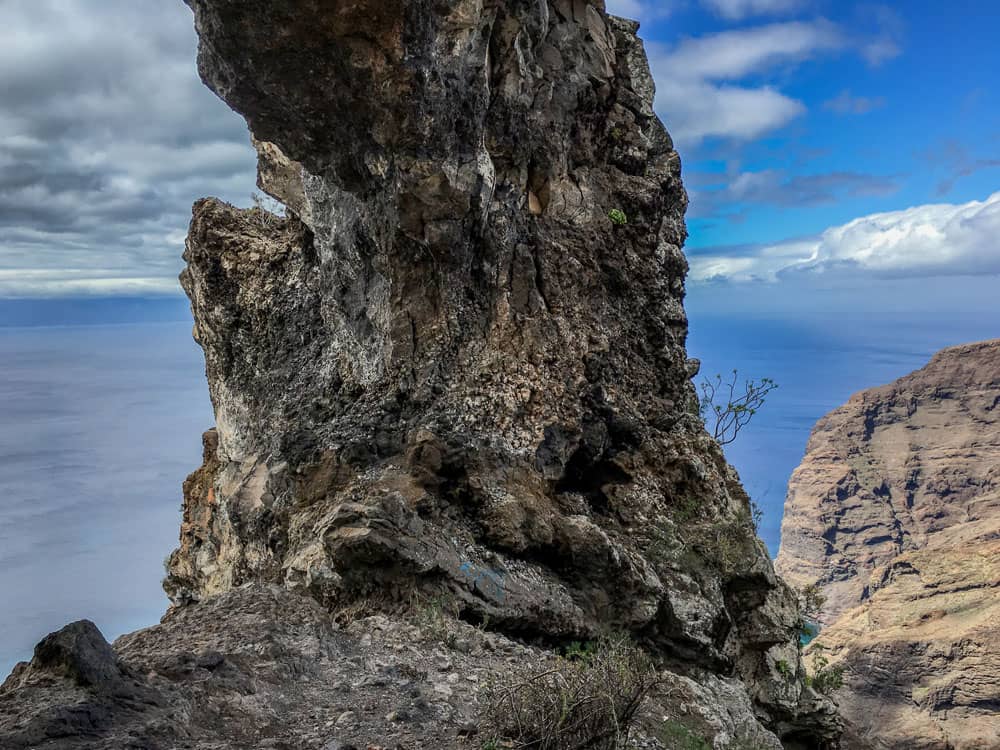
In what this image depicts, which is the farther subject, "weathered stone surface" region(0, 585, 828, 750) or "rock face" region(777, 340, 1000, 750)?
"rock face" region(777, 340, 1000, 750)

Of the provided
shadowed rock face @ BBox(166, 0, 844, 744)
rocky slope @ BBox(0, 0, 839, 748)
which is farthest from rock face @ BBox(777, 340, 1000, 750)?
shadowed rock face @ BBox(166, 0, 844, 744)

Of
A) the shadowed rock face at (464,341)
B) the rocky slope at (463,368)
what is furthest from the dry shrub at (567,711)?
the shadowed rock face at (464,341)

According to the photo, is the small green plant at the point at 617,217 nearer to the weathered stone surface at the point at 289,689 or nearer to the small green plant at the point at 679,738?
the weathered stone surface at the point at 289,689

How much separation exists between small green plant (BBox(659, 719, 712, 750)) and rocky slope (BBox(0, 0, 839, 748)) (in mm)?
596

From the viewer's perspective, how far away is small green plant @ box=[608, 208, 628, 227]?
1249 cm

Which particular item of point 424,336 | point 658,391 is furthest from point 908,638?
point 424,336

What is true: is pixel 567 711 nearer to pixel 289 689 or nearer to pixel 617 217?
pixel 289 689

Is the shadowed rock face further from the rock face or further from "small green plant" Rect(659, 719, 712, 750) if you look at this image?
the rock face

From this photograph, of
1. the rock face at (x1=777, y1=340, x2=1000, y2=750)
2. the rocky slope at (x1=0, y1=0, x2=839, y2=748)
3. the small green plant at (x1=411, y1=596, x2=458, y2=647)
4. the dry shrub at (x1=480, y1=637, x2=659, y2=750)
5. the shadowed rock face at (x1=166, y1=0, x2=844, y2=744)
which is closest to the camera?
the dry shrub at (x1=480, y1=637, x2=659, y2=750)

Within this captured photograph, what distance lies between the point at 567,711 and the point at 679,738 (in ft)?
5.70

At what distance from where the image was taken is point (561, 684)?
219 inches

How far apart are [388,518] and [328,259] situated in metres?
4.75

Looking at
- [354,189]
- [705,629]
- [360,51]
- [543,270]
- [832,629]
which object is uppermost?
[360,51]

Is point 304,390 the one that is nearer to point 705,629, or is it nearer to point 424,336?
point 424,336
